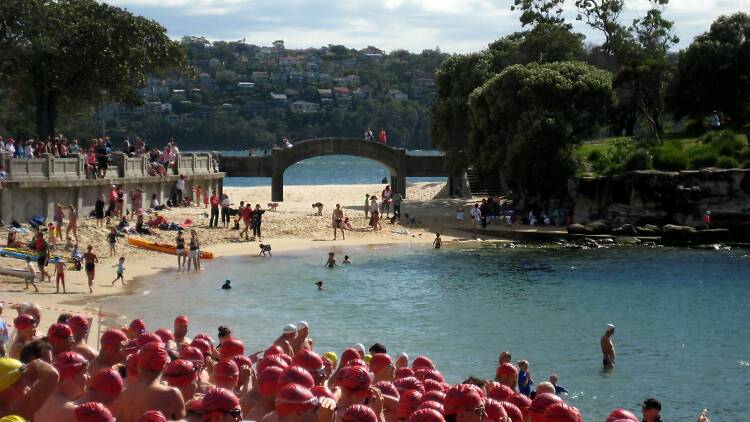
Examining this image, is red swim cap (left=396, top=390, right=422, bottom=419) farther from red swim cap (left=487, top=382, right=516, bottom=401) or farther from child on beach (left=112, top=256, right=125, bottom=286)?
child on beach (left=112, top=256, right=125, bottom=286)

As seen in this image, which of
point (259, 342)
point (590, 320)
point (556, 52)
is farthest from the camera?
point (556, 52)

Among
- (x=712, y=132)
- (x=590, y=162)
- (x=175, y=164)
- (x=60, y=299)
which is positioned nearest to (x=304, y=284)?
(x=60, y=299)

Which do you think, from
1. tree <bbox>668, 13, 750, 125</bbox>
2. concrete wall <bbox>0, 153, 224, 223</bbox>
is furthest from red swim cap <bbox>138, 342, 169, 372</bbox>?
tree <bbox>668, 13, 750, 125</bbox>

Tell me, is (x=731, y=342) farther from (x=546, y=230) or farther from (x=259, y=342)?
(x=546, y=230)

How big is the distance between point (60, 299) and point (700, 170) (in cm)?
3016

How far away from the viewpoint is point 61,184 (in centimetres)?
4081

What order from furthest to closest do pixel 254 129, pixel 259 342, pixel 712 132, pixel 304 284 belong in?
1. pixel 254 129
2. pixel 712 132
3. pixel 304 284
4. pixel 259 342

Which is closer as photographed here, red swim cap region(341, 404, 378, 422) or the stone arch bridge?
red swim cap region(341, 404, 378, 422)

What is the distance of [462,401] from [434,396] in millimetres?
604

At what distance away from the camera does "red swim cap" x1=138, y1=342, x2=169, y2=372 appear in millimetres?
9703

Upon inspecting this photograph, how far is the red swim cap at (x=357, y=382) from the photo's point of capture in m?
9.66

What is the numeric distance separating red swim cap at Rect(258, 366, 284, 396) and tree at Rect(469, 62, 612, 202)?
139ft

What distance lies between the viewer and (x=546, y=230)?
165 feet

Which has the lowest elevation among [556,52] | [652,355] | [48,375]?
[652,355]
